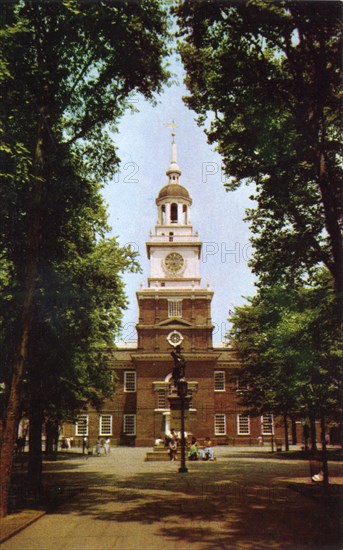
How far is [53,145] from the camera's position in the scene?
12.9 meters

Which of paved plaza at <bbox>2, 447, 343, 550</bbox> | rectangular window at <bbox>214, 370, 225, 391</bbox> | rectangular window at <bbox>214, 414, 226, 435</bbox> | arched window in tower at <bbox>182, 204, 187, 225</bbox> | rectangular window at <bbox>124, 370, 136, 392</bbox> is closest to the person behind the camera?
paved plaza at <bbox>2, 447, 343, 550</bbox>

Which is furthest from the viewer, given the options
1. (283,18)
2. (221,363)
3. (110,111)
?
(221,363)

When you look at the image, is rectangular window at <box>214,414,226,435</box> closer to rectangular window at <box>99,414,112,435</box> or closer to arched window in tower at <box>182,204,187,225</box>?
rectangular window at <box>99,414,112,435</box>

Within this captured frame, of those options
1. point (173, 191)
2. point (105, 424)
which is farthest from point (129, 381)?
point (173, 191)

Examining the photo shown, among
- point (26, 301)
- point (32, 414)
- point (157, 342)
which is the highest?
point (157, 342)

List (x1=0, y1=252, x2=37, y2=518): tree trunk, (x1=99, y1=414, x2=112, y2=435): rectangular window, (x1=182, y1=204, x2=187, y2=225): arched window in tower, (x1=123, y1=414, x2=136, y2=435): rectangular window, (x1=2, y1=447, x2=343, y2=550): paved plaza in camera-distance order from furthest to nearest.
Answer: (x1=182, y1=204, x2=187, y2=225): arched window in tower → (x1=123, y1=414, x2=136, y2=435): rectangular window → (x1=99, y1=414, x2=112, y2=435): rectangular window → (x1=0, y1=252, x2=37, y2=518): tree trunk → (x1=2, y1=447, x2=343, y2=550): paved plaza

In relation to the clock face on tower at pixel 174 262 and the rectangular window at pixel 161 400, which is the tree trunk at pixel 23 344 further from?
the clock face on tower at pixel 174 262

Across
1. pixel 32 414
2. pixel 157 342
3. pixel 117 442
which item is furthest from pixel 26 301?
pixel 117 442

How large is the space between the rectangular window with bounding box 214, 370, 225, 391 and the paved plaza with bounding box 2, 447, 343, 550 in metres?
39.1

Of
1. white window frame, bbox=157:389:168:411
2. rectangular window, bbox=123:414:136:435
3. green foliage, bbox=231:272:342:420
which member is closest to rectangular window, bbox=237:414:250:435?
white window frame, bbox=157:389:168:411

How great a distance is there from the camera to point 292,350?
26.7 metres

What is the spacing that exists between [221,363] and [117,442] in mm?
13702

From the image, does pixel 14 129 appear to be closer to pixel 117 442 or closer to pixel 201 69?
pixel 201 69

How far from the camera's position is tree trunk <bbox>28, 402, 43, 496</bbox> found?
50.1ft
